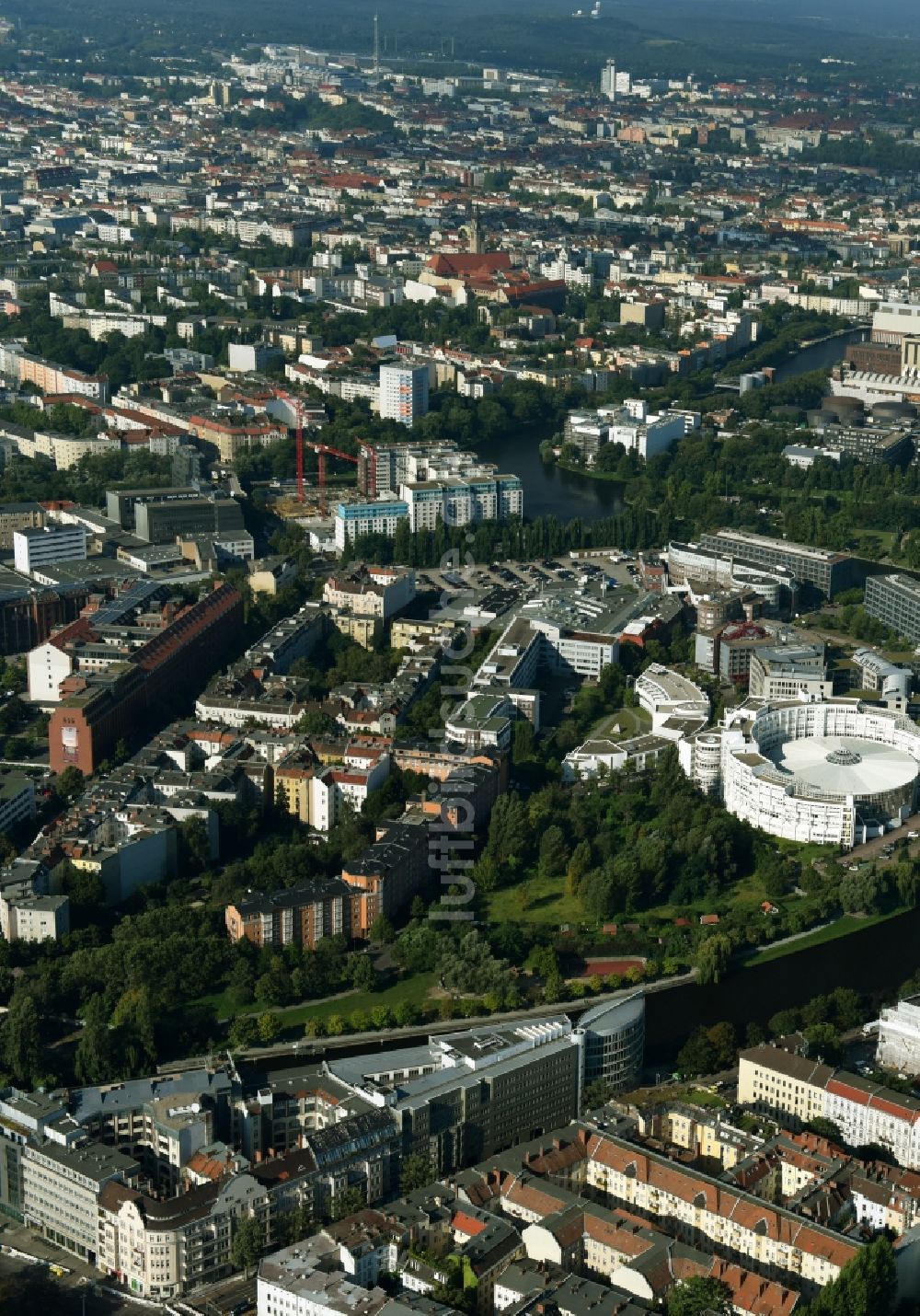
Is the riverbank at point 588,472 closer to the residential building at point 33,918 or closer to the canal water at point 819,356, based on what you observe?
the canal water at point 819,356

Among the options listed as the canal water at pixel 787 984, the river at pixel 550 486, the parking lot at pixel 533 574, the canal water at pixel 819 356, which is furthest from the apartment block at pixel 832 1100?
the canal water at pixel 819 356

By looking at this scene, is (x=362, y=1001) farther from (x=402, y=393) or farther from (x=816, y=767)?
(x=402, y=393)

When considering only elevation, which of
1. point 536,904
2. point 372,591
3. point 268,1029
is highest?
point 372,591

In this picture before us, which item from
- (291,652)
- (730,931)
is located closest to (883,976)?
(730,931)

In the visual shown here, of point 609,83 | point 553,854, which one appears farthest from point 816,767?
point 609,83

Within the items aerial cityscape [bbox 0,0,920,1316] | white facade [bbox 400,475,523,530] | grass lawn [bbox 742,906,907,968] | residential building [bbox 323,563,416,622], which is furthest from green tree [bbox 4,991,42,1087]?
white facade [bbox 400,475,523,530]

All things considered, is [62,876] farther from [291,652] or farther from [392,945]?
[291,652]

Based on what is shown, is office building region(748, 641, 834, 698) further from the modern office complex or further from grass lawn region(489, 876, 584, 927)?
grass lawn region(489, 876, 584, 927)
